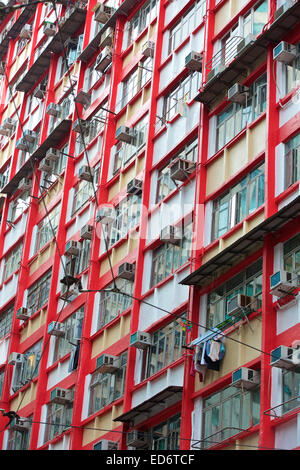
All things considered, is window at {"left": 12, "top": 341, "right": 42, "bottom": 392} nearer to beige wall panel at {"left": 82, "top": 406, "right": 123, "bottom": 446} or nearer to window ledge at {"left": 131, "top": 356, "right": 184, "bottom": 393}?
beige wall panel at {"left": 82, "top": 406, "right": 123, "bottom": 446}

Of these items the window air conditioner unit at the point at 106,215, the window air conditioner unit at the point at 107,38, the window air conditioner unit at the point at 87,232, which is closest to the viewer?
the window air conditioner unit at the point at 106,215

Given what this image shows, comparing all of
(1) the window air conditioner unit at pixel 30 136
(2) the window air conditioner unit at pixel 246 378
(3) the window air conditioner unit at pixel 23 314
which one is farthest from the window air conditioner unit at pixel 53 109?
(2) the window air conditioner unit at pixel 246 378

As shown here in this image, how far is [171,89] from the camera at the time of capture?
2770cm

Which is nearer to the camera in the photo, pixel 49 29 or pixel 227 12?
pixel 227 12

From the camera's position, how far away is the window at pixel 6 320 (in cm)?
3494

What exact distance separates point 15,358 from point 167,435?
11.2 m

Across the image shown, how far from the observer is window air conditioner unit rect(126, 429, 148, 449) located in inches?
901

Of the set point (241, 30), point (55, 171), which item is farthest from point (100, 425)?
point (55, 171)

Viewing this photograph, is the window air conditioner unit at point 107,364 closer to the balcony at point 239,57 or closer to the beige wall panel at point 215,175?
the beige wall panel at point 215,175

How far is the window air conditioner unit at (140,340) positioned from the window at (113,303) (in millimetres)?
2061

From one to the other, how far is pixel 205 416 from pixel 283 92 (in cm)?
787

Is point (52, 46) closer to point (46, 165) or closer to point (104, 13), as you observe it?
point (104, 13)

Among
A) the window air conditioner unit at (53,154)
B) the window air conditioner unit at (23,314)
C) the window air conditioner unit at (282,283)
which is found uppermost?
the window air conditioner unit at (53,154)

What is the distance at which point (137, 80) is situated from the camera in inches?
1192
